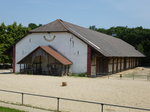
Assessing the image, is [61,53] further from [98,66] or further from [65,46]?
[98,66]

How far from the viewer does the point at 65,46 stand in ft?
95.2

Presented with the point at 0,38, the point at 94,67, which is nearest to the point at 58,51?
the point at 94,67

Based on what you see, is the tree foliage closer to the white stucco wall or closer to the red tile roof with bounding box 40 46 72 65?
the white stucco wall

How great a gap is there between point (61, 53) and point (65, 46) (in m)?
1.17

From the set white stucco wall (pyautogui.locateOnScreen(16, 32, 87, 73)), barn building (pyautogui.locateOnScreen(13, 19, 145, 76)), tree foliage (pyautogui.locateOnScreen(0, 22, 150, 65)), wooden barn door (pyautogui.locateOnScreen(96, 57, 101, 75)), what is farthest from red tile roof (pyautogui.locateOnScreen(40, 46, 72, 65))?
tree foliage (pyautogui.locateOnScreen(0, 22, 150, 65))

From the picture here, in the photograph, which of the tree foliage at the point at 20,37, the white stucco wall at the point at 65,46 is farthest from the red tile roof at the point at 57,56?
the tree foliage at the point at 20,37

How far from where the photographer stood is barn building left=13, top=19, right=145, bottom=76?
27000 millimetres

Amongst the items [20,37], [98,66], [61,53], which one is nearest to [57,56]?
[61,53]

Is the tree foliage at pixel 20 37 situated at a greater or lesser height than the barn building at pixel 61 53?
greater

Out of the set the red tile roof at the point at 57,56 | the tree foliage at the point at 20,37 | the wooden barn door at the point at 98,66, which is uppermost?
the tree foliage at the point at 20,37

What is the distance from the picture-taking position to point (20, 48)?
106ft

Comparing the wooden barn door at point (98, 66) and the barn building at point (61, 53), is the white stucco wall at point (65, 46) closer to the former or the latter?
the barn building at point (61, 53)

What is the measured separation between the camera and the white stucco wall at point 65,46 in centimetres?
2750

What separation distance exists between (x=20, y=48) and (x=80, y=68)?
1064 cm
